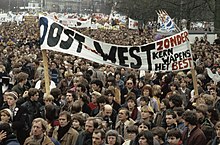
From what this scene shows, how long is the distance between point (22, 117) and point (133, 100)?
188cm

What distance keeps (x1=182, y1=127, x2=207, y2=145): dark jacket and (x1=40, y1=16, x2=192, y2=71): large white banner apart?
9.88ft

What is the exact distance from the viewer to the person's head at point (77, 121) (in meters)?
7.80

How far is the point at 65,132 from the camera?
7.62 metres

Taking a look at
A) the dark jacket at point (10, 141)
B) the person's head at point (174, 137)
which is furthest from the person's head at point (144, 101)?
the dark jacket at point (10, 141)

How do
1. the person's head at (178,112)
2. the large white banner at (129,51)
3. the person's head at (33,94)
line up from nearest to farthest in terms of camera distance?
the person's head at (178,112), the person's head at (33,94), the large white banner at (129,51)

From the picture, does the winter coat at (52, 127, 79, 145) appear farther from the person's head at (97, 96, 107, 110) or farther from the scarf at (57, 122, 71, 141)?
the person's head at (97, 96, 107, 110)

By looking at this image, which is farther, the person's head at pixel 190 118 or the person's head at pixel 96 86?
the person's head at pixel 96 86

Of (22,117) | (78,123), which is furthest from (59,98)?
(78,123)

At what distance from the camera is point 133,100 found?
9.29 metres

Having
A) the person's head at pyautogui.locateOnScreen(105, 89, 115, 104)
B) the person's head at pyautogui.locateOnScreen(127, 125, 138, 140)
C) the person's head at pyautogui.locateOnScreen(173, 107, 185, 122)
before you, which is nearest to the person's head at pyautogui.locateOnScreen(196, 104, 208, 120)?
the person's head at pyautogui.locateOnScreen(173, 107, 185, 122)

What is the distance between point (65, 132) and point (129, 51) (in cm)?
336

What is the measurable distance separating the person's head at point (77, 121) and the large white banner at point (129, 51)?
2712mm

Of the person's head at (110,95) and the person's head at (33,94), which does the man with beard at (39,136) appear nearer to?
the person's head at (33,94)

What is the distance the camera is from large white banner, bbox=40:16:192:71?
1042 cm
